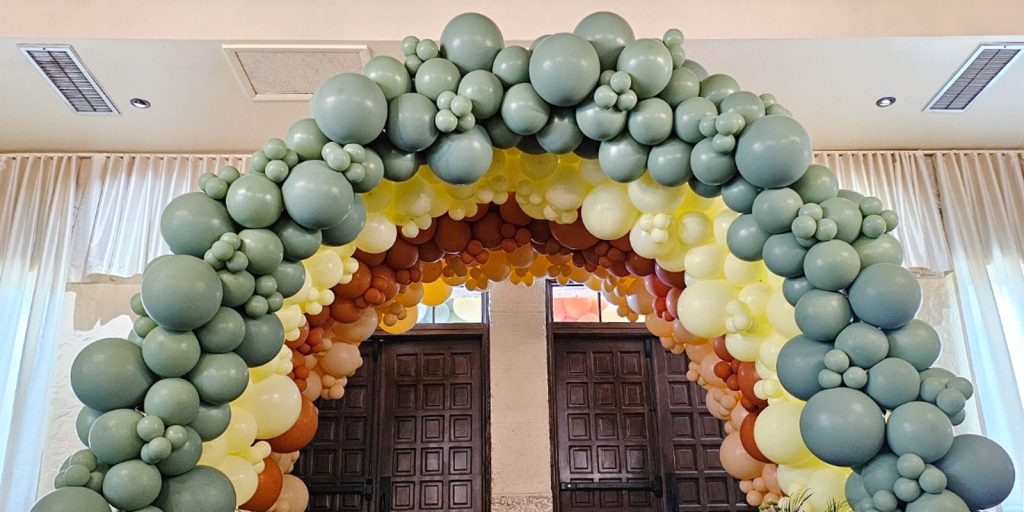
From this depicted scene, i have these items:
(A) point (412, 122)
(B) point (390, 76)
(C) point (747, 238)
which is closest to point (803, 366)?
(C) point (747, 238)

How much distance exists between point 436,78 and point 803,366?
91cm

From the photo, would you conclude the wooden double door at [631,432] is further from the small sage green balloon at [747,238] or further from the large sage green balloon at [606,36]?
the large sage green balloon at [606,36]

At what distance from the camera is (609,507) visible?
374 centimetres

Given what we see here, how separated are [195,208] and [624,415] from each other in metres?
2.90

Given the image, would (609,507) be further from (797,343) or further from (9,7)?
(9,7)

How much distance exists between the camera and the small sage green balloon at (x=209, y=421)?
136 cm

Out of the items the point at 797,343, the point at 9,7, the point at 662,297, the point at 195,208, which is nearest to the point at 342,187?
the point at 195,208

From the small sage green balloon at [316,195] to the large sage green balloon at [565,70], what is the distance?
44 cm

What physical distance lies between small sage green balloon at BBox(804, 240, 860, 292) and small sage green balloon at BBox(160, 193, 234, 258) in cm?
110

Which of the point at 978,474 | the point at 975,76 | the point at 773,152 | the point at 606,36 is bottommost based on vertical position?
the point at 978,474

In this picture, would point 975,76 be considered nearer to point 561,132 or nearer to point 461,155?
point 561,132

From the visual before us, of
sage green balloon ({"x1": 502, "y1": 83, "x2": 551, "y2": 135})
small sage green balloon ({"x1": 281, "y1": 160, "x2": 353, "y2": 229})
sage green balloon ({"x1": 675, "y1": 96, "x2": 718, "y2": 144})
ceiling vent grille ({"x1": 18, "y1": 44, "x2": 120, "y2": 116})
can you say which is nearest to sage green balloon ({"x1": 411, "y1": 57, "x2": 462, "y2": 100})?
sage green balloon ({"x1": 502, "y1": 83, "x2": 551, "y2": 135})

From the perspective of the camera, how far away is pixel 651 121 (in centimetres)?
152

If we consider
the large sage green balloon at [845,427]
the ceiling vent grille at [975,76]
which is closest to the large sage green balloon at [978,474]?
the large sage green balloon at [845,427]
